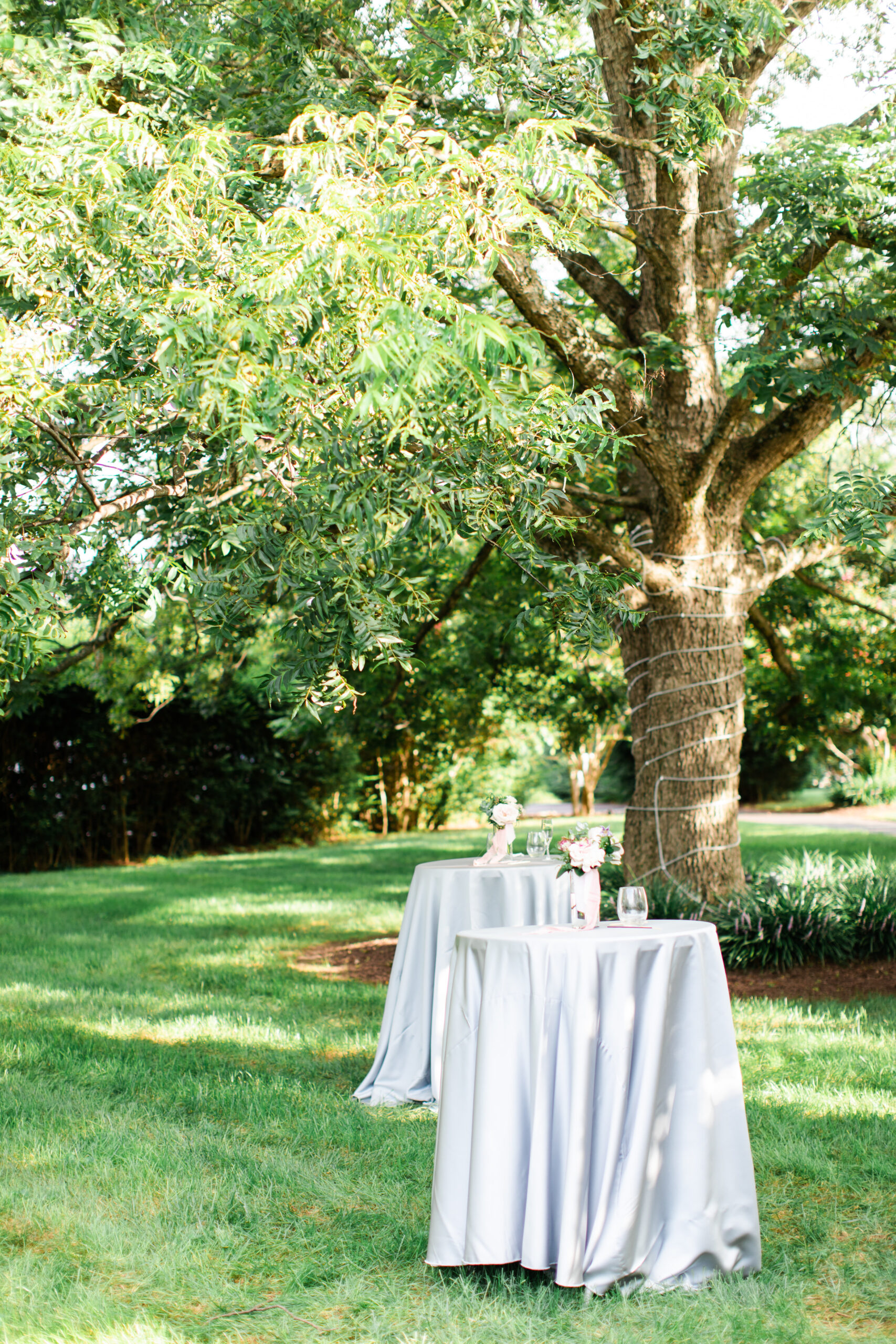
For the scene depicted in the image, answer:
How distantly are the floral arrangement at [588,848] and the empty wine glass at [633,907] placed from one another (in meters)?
0.12

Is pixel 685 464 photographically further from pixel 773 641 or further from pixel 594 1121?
pixel 594 1121

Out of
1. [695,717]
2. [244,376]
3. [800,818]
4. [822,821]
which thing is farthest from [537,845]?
[800,818]

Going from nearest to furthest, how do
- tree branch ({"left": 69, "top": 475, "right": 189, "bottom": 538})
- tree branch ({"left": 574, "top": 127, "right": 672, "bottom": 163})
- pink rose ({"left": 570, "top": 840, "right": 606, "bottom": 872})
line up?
pink rose ({"left": 570, "top": 840, "right": 606, "bottom": 872}), tree branch ({"left": 69, "top": 475, "right": 189, "bottom": 538}), tree branch ({"left": 574, "top": 127, "right": 672, "bottom": 163})

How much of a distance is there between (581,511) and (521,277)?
1.57 metres

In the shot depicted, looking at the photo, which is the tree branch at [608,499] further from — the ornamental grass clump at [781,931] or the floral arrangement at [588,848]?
the floral arrangement at [588,848]

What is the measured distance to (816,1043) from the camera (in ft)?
19.7

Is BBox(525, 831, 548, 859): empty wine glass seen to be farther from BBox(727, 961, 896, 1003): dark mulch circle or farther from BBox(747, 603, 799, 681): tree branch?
BBox(747, 603, 799, 681): tree branch

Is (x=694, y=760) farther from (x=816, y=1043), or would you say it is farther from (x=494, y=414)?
(x=494, y=414)

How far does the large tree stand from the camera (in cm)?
358

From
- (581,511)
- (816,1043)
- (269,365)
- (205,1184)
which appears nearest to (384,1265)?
(205,1184)

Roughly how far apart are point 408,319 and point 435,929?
11.1 ft

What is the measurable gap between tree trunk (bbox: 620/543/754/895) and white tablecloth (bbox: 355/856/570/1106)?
2.80 meters

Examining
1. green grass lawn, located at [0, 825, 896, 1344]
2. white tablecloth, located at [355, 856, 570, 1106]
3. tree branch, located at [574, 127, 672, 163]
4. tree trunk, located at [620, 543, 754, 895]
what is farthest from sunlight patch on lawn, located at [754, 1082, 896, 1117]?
tree branch, located at [574, 127, 672, 163]

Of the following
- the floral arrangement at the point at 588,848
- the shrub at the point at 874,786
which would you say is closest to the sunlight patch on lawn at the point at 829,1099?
the floral arrangement at the point at 588,848
